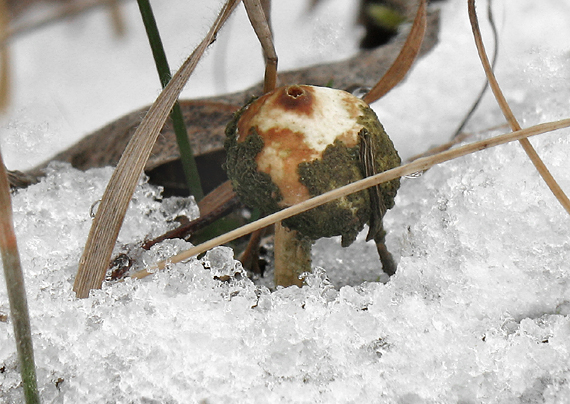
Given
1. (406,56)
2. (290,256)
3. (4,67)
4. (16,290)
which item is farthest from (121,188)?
(4,67)

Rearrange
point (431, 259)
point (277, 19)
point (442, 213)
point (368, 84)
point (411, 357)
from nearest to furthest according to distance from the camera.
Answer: point (411, 357) < point (431, 259) < point (442, 213) < point (368, 84) < point (277, 19)

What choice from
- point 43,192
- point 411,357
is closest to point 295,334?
point 411,357

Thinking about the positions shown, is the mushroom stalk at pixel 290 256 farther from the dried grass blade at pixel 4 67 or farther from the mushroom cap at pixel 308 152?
the dried grass blade at pixel 4 67

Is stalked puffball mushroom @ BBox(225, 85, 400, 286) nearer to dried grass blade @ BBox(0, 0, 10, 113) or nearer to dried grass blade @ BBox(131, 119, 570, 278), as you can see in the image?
dried grass blade @ BBox(131, 119, 570, 278)

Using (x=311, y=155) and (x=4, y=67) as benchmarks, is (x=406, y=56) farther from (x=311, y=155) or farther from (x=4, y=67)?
(x=4, y=67)

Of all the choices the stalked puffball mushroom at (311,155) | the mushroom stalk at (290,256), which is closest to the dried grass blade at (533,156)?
the stalked puffball mushroom at (311,155)

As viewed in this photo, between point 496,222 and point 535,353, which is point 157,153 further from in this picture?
point 535,353
